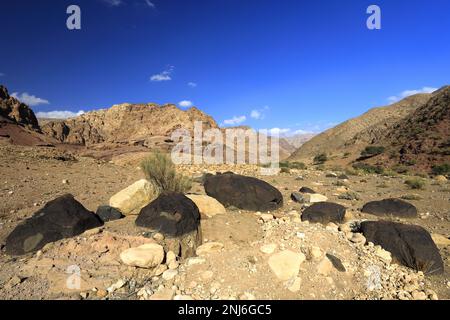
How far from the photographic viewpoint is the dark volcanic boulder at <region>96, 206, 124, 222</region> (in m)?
5.64

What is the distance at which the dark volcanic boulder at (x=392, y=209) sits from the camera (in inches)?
281

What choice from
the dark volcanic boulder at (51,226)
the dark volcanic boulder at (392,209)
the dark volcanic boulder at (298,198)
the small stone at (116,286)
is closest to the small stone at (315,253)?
the small stone at (116,286)

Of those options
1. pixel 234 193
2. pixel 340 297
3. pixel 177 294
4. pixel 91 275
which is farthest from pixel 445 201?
pixel 91 275

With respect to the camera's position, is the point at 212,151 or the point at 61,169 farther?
the point at 212,151

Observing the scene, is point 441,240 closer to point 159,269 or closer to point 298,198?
point 298,198

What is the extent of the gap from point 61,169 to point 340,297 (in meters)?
11.5

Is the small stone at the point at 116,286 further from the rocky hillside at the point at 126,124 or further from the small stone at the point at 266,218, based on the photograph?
the rocky hillside at the point at 126,124

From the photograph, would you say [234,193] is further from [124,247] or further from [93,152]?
[93,152]

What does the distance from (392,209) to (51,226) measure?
745 cm

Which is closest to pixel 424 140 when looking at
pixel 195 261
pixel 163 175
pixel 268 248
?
pixel 163 175

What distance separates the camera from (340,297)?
3574mm

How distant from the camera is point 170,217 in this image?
5059 mm

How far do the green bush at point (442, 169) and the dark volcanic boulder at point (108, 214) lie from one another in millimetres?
20916

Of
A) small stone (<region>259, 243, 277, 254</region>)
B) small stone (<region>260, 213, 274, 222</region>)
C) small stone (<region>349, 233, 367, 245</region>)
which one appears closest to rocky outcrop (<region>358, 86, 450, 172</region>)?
small stone (<region>260, 213, 274, 222</region>)
